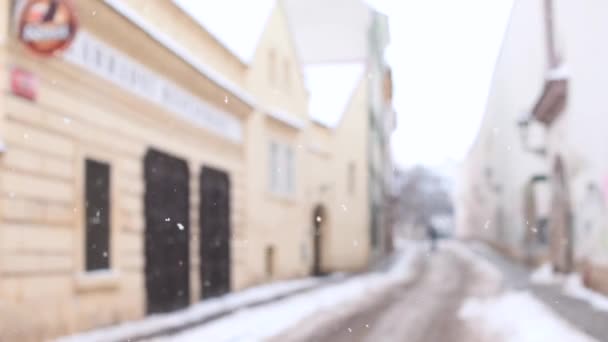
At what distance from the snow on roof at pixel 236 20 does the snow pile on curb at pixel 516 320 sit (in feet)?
23.8

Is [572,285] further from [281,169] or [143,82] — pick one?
[143,82]

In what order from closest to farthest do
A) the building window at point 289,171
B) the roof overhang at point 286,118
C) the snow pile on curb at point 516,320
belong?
the snow pile on curb at point 516,320, the roof overhang at point 286,118, the building window at point 289,171

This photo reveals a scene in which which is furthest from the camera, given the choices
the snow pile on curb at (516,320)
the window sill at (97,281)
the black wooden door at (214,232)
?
the black wooden door at (214,232)

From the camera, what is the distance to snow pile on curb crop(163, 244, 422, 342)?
37.7ft

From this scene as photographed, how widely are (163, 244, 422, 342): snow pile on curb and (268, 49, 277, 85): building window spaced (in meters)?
5.40

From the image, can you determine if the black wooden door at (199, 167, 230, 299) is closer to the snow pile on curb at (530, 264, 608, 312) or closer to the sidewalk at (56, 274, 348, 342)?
the sidewalk at (56, 274, 348, 342)

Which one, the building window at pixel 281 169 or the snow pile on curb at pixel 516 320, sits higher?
the building window at pixel 281 169

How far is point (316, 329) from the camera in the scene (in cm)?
1227

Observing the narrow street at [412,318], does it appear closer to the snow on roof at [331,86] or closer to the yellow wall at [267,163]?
the yellow wall at [267,163]

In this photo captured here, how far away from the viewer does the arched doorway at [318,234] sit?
28656mm

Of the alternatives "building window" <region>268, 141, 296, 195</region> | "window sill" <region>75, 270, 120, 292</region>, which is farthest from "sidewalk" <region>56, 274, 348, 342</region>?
"building window" <region>268, 141, 296, 195</region>

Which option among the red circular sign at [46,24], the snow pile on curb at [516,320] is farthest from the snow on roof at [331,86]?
the red circular sign at [46,24]

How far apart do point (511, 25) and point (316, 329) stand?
27194 millimetres

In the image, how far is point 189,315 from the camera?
47.3 feet
